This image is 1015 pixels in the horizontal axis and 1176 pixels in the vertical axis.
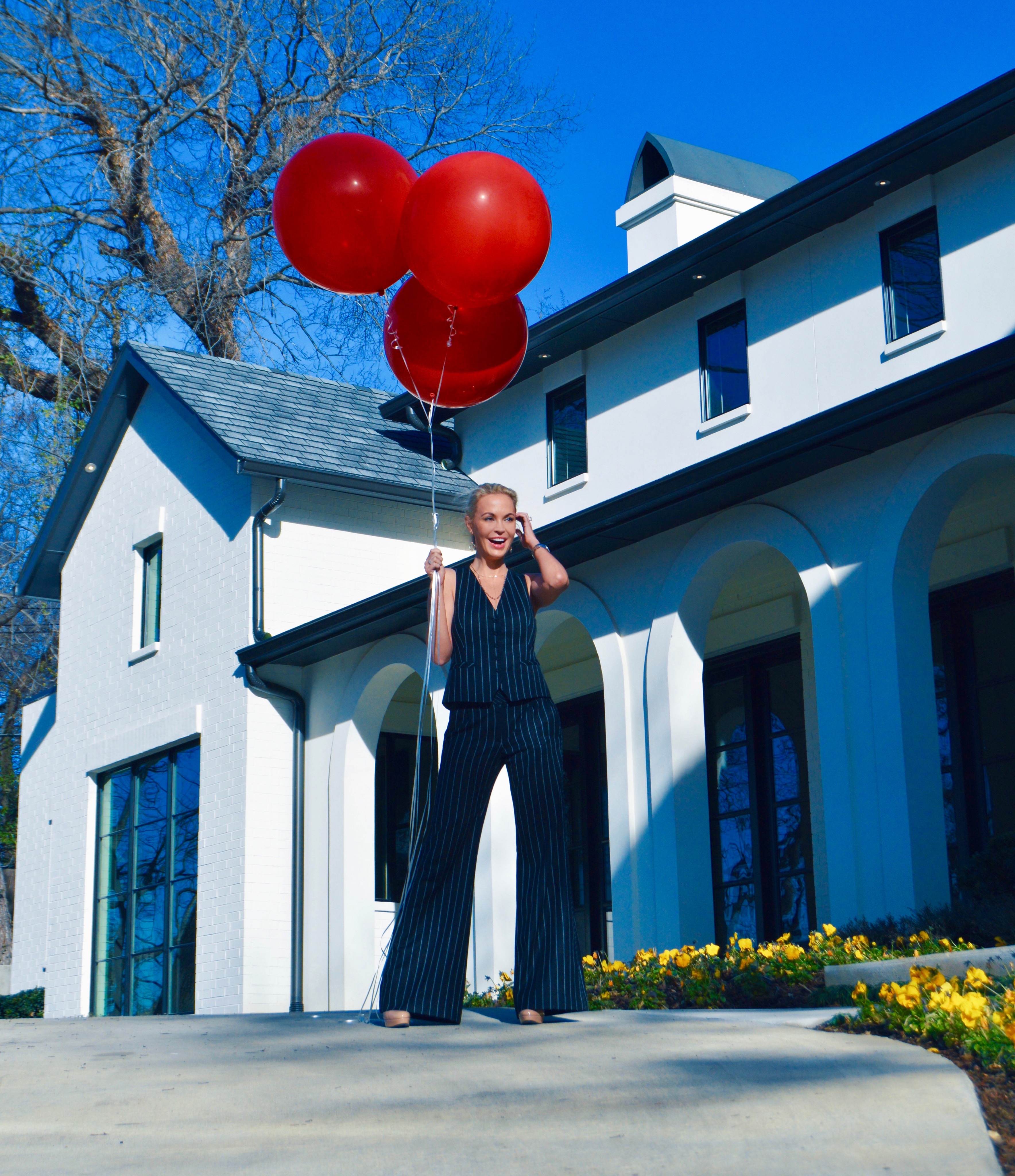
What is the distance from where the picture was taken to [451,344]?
7.21 meters

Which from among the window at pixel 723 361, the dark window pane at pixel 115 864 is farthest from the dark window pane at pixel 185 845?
the window at pixel 723 361

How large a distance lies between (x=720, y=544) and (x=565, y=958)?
4.81 m

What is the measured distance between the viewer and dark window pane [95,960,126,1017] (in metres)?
15.0

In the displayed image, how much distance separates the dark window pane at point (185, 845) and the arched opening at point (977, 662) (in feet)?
24.5

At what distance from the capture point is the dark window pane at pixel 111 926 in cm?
1524

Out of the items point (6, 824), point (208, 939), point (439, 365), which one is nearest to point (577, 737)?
point (208, 939)

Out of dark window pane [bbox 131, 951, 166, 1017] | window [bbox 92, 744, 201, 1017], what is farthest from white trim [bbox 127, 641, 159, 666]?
dark window pane [bbox 131, 951, 166, 1017]

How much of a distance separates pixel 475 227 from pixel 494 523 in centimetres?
161

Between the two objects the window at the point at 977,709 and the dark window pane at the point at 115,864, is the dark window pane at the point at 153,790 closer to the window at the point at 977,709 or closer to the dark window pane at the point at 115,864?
the dark window pane at the point at 115,864

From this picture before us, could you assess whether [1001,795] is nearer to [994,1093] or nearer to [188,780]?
[994,1093]

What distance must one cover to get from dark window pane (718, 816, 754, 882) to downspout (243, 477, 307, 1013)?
156 inches

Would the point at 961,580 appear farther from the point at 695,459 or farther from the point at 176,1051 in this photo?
the point at 176,1051

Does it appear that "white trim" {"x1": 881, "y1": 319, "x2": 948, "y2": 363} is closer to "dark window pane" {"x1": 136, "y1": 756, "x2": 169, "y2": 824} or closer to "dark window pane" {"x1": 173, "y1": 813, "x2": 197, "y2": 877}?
"dark window pane" {"x1": 173, "y1": 813, "x2": 197, "y2": 877}

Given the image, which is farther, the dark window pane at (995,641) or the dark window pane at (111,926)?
the dark window pane at (111,926)
